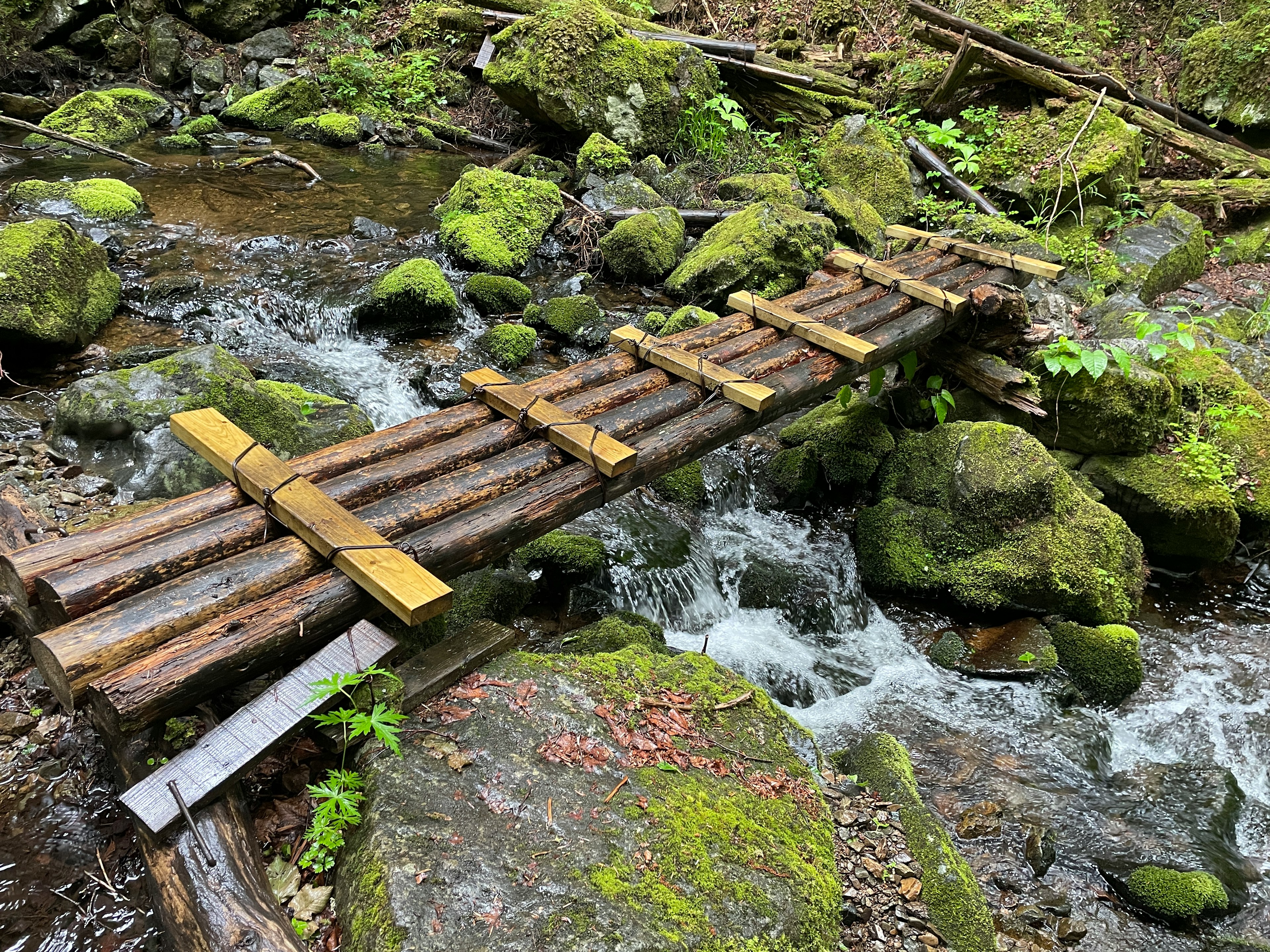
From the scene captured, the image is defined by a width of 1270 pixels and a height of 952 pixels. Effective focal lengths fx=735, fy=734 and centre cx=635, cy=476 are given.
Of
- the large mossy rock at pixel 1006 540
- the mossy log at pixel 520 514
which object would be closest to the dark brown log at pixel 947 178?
the mossy log at pixel 520 514

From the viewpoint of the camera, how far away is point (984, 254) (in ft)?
23.5

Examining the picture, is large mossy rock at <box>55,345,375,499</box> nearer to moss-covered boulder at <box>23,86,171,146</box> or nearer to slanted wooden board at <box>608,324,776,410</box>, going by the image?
slanted wooden board at <box>608,324,776,410</box>

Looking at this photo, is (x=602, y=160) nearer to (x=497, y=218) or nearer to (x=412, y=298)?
(x=497, y=218)

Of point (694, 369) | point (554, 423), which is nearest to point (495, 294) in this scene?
point (694, 369)

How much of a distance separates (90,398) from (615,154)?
846 cm

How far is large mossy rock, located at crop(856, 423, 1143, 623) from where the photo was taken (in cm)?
585

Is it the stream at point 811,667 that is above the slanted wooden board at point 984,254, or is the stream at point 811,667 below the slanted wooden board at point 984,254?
below

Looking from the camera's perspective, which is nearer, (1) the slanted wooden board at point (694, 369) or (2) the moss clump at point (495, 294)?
(1) the slanted wooden board at point (694, 369)

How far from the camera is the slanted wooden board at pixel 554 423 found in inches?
152

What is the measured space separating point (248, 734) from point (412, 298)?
19.5 feet

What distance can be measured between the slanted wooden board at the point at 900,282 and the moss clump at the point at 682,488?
227cm

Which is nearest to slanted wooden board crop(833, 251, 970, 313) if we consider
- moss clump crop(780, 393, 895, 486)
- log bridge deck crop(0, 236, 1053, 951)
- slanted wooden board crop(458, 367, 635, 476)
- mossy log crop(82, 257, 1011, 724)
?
mossy log crop(82, 257, 1011, 724)

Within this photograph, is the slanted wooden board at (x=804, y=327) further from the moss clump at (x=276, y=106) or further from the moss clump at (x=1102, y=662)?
the moss clump at (x=276, y=106)

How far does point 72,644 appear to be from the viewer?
243 cm
